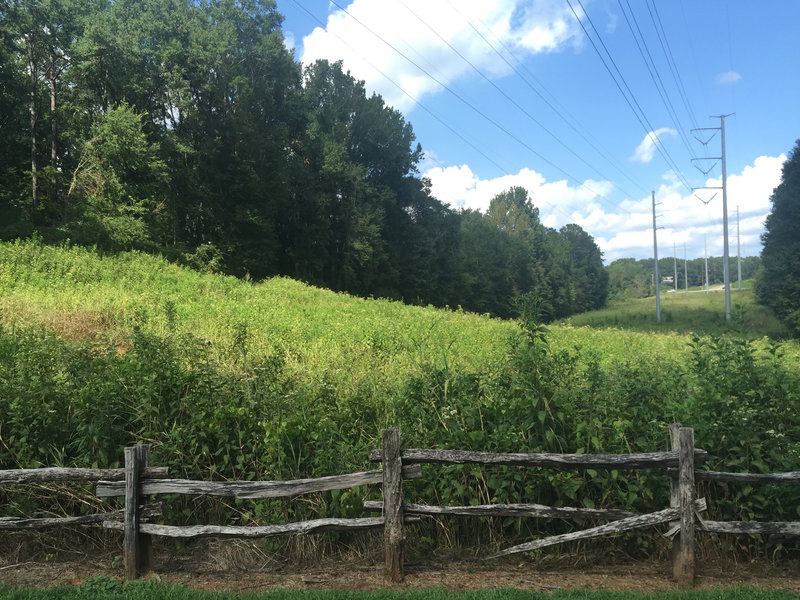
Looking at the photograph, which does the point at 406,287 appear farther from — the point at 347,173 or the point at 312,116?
the point at 312,116

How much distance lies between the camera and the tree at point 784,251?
136 feet

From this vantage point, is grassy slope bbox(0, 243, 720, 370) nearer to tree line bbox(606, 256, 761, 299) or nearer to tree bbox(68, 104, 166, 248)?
A: tree bbox(68, 104, 166, 248)

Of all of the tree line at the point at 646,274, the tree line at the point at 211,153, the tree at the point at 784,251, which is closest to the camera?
the tree line at the point at 211,153

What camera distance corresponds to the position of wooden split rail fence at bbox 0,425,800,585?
4.74 metres

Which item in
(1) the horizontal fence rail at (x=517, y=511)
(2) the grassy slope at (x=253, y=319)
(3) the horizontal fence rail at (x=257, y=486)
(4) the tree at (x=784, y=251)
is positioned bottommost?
(1) the horizontal fence rail at (x=517, y=511)

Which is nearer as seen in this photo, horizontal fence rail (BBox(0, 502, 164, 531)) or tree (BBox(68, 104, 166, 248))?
horizontal fence rail (BBox(0, 502, 164, 531))

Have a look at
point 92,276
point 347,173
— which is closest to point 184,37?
point 347,173

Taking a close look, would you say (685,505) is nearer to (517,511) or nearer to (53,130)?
(517,511)

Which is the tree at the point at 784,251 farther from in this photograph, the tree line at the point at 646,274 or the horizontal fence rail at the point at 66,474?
the tree line at the point at 646,274

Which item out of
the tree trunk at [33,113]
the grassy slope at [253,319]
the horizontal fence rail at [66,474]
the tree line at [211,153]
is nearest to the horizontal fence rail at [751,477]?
the grassy slope at [253,319]

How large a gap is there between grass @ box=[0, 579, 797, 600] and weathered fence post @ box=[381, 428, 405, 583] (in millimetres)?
293

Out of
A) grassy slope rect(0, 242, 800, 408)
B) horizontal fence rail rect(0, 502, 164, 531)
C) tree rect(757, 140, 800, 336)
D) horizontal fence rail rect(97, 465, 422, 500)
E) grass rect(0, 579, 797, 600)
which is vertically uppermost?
tree rect(757, 140, 800, 336)

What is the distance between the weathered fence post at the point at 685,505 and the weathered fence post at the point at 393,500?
235 centimetres

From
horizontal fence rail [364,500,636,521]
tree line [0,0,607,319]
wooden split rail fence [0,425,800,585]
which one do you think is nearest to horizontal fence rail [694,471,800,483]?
wooden split rail fence [0,425,800,585]
